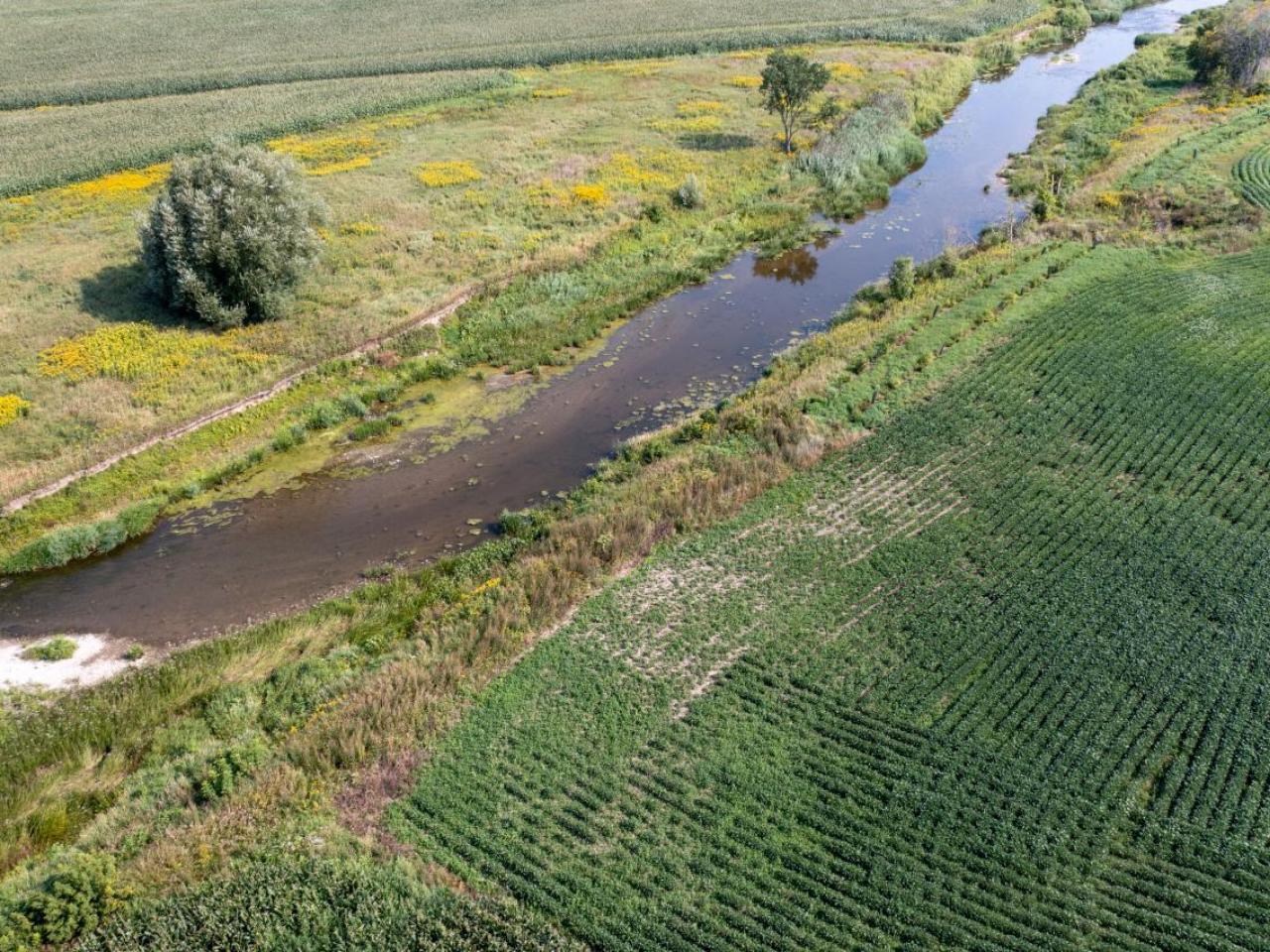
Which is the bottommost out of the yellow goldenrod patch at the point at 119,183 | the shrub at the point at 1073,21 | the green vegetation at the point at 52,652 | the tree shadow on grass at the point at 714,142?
the green vegetation at the point at 52,652

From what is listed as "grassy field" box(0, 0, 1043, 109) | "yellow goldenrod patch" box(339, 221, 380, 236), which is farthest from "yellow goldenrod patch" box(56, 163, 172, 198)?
"grassy field" box(0, 0, 1043, 109)

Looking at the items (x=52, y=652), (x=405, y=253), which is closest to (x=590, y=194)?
(x=405, y=253)

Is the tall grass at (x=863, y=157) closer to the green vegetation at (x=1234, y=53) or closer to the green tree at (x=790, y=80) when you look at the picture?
the green tree at (x=790, y=80)

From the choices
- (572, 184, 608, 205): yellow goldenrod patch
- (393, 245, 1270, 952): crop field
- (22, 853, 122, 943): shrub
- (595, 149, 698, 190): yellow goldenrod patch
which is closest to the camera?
(22, 853, 122, 943): shrub

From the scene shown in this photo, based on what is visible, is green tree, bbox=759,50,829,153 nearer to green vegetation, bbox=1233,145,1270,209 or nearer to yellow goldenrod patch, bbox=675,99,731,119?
yellow goldenrod patch, bbox=675,99,731,119

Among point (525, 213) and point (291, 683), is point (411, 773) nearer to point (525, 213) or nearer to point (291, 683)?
point (291, 683)

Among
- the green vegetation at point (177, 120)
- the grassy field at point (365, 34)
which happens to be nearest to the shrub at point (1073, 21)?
the grassy field at point (365, 34)

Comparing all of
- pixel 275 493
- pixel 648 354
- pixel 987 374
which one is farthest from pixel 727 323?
pixel 275 493
